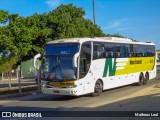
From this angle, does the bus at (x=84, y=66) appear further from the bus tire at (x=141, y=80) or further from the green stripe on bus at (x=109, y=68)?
the bus tire at (x=141, y=80)

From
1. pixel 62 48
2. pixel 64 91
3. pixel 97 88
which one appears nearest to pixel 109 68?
pixel 97 88

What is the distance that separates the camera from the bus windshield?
734 inches

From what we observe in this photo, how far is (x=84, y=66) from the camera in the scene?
19.3m

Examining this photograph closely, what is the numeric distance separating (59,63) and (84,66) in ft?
4.36

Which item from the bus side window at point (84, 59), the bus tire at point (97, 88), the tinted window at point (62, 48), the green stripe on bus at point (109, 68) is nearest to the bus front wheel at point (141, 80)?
the green stripe on bus at point (109, 68)

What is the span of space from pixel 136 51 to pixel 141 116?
14.8 m

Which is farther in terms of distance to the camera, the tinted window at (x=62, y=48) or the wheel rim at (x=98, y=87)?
the wheel rim at (x=98, y=87)

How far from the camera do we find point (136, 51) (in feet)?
86.5

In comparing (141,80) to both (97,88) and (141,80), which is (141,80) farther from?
(97,88)

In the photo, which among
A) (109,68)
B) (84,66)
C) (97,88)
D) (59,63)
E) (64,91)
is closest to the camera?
(64,91)

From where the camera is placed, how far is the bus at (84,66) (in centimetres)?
1870

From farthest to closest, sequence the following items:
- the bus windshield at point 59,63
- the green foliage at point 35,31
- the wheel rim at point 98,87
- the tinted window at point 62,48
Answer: the green foliage at point 35,31 → the wheel rim at point 98,87 → the tinted window at point 62,48 → the bus windshield at point 59,63

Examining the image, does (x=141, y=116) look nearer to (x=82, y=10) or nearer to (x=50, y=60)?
(x=50, y=60)

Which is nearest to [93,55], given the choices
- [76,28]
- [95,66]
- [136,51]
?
[95,66]
